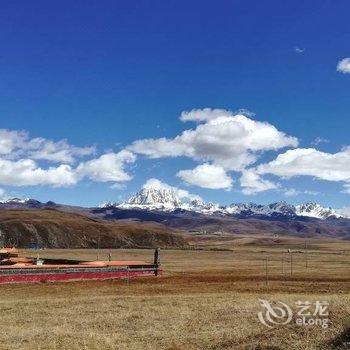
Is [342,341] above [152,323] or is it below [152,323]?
above

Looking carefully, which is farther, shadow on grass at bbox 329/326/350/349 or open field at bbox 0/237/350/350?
open field at bbox 0/237/350/350

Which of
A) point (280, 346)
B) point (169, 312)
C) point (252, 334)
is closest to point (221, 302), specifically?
point (169, 312)

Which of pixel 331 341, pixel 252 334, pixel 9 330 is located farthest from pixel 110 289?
pixel 331 341

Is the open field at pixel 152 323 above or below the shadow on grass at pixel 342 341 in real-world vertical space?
below

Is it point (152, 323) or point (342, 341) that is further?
point (152, 323)

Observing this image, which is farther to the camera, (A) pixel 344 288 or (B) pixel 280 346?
(A) pixel 344 288

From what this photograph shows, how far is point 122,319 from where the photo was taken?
27.6 metres

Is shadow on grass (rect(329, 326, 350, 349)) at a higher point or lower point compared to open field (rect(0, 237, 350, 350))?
higher

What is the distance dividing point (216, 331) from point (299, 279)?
35.8m

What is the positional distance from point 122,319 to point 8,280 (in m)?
26.1

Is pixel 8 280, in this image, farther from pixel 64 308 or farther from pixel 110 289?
pixel 64 308

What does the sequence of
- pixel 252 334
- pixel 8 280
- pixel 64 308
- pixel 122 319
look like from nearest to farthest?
pixel 252 334
pixel 122 319
pixel 64 308
pixel 8 280

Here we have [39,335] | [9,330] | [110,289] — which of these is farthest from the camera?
[110,289]

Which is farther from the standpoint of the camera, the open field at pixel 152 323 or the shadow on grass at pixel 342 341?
the open field at pixel 152 323
